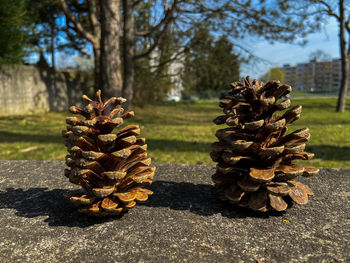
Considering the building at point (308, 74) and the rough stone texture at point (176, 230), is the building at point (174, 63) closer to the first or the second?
the building at point (308, 74)

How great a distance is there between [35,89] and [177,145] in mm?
9397

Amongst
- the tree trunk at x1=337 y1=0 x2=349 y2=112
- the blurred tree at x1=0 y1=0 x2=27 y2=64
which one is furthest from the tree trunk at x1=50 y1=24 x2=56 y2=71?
the tree trunk at x1=337 y1=0 x2=349 y2=112

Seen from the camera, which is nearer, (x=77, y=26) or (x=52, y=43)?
(x=77, y=26)

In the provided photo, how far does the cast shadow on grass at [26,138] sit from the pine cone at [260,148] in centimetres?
466

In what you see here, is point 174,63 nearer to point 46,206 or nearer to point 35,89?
point 35,89

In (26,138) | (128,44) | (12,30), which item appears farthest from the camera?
(12,30)

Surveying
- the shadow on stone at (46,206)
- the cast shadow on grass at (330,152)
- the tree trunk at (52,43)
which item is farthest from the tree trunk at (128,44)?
the shadow on stone at (46,206)

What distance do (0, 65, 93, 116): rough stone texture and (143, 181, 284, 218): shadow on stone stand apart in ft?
25.2

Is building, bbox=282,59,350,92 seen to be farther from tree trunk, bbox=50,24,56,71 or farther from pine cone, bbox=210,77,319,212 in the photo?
tree trunk, bbox=50,24,56,71

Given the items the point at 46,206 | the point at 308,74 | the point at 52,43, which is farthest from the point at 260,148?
the point at 52,43

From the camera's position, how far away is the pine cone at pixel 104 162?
108cm

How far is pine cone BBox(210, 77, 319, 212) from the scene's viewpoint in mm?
1140

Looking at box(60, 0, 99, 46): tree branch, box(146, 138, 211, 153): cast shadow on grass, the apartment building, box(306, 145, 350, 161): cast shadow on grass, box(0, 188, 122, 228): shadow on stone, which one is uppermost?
box(60, 0, 99, 46): tree branch

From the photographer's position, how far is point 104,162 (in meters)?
1.18
